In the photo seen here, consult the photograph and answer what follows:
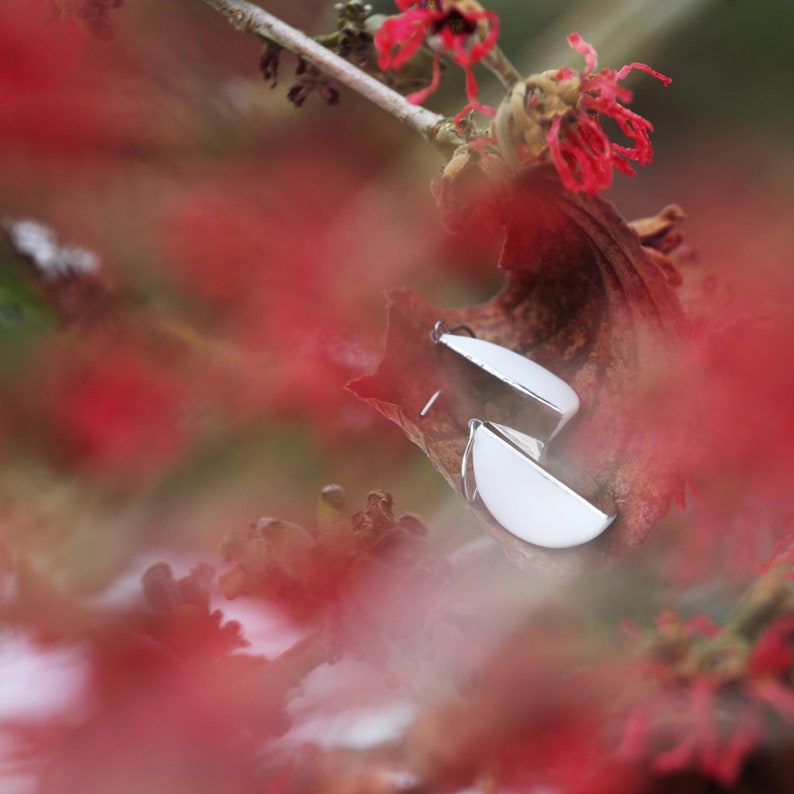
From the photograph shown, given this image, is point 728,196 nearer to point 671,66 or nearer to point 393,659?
point 671,66

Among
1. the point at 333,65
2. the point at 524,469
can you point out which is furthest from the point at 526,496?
the point at 333,65

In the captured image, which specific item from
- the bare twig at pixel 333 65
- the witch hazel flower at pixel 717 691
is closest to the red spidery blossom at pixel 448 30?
the bare twig at pixel 333 65

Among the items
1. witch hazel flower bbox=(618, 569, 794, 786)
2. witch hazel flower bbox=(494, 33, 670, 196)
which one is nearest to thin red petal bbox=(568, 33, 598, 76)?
witch hazel flower bbox=(494, 33, 670, 196)

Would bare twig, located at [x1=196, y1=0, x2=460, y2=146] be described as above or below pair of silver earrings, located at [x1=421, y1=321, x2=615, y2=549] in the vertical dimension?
above

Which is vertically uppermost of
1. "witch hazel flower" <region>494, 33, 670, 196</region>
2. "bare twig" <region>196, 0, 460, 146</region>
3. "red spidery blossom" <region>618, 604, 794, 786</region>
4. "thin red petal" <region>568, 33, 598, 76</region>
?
"bare twig" <region>196, 0, 460, 146</region>

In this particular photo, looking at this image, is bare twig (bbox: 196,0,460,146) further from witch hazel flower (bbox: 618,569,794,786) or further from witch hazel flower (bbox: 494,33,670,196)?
witch hazel flower (bbox: 618,569,794,786)

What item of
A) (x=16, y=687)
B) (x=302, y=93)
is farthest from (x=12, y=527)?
(x=302, y=93)

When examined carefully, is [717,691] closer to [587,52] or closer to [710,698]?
[710,698]
